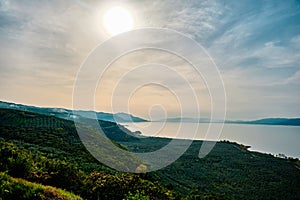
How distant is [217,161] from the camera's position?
3659 inches

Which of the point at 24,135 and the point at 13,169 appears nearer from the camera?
the point at 13,169

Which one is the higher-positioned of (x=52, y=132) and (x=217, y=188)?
(x=52, y=132)

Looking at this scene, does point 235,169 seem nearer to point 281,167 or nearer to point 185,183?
point 281,167

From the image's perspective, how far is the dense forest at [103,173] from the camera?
11312 mm

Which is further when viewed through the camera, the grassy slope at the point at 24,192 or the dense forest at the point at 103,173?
the dense forest at the point at 103,173

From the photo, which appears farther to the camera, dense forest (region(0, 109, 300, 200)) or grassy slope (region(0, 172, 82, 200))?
dense forest (region(0, 109, 300, 200))

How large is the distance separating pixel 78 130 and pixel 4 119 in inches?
766

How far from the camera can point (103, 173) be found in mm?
17172

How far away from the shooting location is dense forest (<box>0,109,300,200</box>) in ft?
37.1

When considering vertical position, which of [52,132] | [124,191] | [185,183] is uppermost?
[52,132]

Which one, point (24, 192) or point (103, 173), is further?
point (103, 173)

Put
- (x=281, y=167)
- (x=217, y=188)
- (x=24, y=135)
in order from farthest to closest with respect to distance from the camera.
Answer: (x=281, y=167), (x=217, y=188), (x=24, y=135)

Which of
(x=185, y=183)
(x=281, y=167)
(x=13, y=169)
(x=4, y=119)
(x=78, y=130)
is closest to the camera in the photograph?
(x=13, y=169)

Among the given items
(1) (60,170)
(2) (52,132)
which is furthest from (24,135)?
(1) (60,170)
